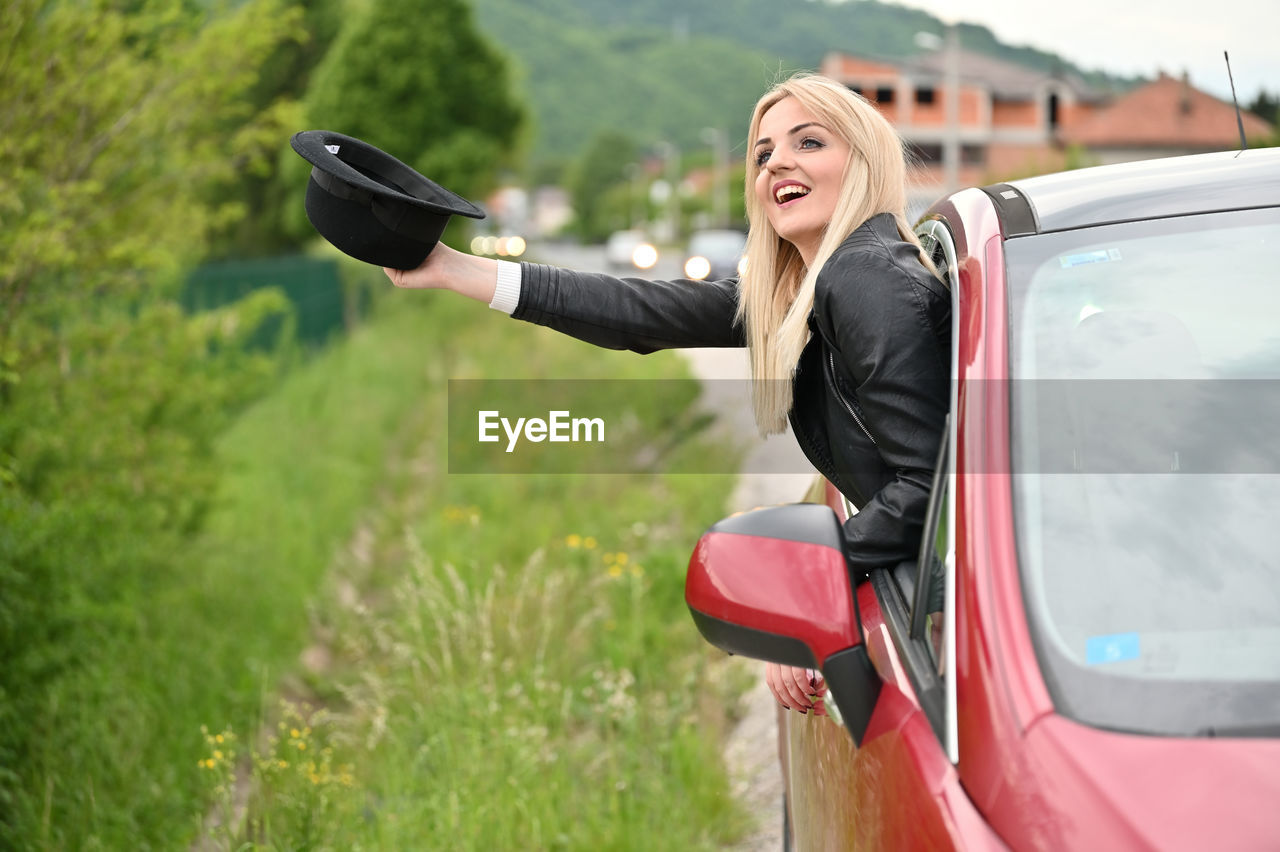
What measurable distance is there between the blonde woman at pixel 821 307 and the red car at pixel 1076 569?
107mm

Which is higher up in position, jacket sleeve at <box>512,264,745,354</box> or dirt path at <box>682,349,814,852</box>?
jacket sleeve at <box>512,264,745,354</box>

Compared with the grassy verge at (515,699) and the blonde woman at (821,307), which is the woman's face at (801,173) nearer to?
the blonde woman at (821,307)

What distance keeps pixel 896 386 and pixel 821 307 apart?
0.24m

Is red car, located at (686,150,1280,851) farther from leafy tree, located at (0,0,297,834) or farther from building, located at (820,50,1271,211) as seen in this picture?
Answer: building, located at (820,50,1271,211)

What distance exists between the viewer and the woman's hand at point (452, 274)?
2.79 metres

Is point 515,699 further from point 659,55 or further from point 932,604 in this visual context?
point 659,55

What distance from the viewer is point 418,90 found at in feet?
97.2

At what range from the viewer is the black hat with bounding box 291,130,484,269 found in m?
2.58

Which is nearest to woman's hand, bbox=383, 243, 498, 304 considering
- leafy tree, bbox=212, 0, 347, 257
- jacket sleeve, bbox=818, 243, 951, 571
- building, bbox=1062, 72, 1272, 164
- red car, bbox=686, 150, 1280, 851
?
jacket sleeve, bbox=818, 243, 951, 571

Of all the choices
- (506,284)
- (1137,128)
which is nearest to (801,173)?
(506,284)

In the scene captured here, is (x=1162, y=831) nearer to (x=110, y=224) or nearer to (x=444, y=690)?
(x=444, y=690)

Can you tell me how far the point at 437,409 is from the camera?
51.2 ft

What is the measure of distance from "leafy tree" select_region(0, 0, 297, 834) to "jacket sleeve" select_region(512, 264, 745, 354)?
2.20 meters

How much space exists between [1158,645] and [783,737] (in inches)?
66.6
